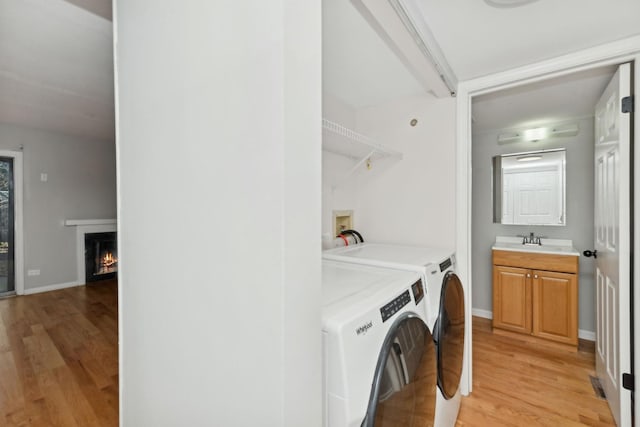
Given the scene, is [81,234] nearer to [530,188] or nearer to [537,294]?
[537,294]

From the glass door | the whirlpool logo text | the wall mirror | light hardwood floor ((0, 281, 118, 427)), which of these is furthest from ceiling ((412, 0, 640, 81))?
the glass door

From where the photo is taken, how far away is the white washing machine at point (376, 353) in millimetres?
630

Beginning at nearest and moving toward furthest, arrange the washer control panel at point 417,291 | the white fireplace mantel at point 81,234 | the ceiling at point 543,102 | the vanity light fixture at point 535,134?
the washer control panel at point 417,291 < the ceiling at point 543,102 < the vanity light fixture at point 535,134 < the white fireplace mantel at point 81,234

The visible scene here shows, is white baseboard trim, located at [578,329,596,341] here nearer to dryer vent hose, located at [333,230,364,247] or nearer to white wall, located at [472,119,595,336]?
white wall, located at [472,119,595,336]

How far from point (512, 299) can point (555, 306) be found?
1.04 ft

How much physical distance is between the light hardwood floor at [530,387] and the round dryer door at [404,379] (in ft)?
3.29

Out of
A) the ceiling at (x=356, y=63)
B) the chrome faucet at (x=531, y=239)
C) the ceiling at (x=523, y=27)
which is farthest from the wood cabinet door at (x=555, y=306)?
the ceiling at (x=356, y=63)

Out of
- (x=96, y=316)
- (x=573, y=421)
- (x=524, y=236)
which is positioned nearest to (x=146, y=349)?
(x=573, y=421)

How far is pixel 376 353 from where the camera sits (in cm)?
74

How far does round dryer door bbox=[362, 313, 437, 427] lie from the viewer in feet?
2.34

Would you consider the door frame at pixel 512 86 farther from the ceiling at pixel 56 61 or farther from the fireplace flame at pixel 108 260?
the fireplace flame at pixel 108 260

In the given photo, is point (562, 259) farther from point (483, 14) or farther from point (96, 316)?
point (96, 316)

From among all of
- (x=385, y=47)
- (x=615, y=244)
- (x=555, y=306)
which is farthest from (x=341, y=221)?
(x=555, y=306)

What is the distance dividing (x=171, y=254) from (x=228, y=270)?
9.4 inches
